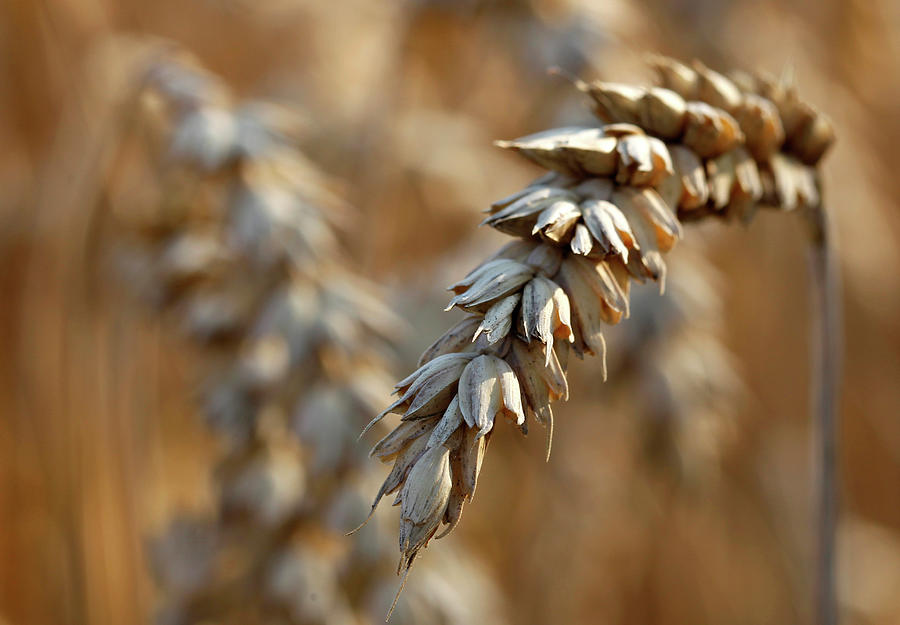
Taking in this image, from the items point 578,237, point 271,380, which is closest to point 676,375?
point 271,380

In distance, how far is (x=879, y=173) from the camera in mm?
2051

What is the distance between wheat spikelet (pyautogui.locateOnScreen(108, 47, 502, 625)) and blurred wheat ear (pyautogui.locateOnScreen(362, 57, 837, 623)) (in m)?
0.38

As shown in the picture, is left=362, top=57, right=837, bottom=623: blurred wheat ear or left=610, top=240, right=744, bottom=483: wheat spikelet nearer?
left=362, top=57, right=837, bottom=623: blurred wheat ear

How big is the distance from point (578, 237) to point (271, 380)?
0.52 metres

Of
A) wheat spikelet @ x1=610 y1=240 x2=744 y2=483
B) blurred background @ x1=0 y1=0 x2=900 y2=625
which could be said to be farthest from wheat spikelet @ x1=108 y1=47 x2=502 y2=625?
wheat spikelet @ x1=610 y1=240 x2=744 y2=483

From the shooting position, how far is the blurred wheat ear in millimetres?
481

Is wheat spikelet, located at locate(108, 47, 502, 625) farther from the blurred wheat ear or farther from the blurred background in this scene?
the blurred wheat ear

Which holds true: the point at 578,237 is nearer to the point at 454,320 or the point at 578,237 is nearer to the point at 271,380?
the point at 271,380

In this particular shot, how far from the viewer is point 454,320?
4.17 feet

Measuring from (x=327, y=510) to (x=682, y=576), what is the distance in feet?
3.58

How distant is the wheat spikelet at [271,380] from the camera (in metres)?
0.92

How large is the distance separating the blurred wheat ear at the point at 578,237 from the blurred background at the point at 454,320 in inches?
5.9

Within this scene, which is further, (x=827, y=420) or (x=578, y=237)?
(x=827, y=420)

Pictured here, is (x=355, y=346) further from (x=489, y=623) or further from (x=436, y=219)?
(x=436, y=219)
